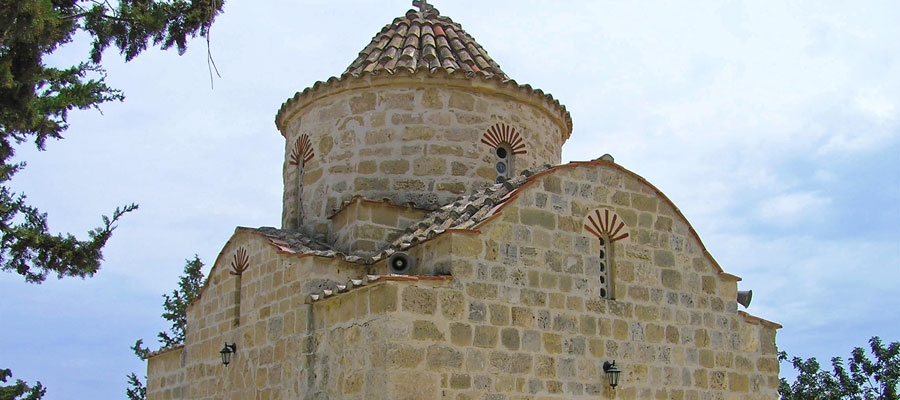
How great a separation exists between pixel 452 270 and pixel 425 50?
14.0 ft

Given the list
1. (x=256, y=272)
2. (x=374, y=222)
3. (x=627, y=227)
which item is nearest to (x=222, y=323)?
(x=256, y=272)

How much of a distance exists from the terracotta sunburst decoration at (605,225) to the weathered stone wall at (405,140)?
1932 mm

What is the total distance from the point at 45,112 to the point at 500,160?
506 centimetres

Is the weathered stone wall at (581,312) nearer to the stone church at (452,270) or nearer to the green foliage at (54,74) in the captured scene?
the stone church at (452,270)

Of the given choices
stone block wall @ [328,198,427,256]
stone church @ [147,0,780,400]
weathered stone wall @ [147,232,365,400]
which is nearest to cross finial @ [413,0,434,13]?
stone church @ [147,0,780,400]

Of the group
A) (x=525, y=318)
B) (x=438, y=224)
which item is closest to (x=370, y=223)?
(x=438, y=224)

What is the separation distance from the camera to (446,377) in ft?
25.9

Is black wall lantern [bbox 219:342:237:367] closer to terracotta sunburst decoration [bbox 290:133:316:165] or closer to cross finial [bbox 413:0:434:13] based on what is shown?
terracotta sunburst decoration [bbox 290:133:316:165]

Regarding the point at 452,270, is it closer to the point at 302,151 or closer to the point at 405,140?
the point at 405,140

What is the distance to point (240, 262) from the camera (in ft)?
34.6

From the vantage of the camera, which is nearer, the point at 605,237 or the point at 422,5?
the point at 605,237

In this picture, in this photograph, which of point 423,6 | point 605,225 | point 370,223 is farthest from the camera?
point 423,6

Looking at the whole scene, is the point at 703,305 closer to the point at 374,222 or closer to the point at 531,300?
the point at 531,300

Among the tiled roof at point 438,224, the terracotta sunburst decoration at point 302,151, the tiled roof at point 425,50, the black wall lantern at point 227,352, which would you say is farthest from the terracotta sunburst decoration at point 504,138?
the black wall lantern at point 227,352
